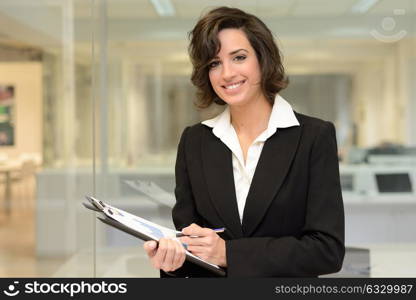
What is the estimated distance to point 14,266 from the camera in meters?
5.43

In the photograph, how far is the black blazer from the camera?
134 cm

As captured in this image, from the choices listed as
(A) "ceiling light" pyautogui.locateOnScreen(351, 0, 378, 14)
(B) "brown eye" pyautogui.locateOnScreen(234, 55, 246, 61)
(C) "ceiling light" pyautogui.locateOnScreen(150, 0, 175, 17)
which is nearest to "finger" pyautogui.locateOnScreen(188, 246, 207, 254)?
(B) "brown eye" pyautogui.locateOnScreen(234, 55, 246, 61)

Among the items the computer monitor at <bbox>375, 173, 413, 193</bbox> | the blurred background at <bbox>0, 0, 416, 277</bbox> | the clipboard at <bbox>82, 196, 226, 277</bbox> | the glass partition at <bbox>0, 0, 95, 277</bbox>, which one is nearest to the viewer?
the clipboard at <bbox>82, 196, 226, 277</bbox>

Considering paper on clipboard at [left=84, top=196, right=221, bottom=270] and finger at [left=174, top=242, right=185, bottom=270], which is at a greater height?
paper on clipboard at [left=84, top=196, right=221, bottom=270]

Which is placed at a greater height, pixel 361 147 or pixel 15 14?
pixel 15 14

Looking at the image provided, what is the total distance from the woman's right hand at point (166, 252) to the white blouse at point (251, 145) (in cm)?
22

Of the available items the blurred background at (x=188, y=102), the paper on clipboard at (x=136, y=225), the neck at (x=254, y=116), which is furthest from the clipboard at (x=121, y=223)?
the blurred background at (x=188, y=102)

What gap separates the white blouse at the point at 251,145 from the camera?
1447 millimetres

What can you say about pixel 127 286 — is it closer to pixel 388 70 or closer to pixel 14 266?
pixel 388 70

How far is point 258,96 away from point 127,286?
0.55 meters

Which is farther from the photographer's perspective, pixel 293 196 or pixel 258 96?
pixel 258 96

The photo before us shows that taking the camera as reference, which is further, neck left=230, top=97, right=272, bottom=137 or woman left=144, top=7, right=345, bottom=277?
neck left=230, top=97, right=272, bottom=137

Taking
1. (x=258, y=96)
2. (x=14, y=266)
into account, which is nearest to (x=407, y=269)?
(x=258, y=96)

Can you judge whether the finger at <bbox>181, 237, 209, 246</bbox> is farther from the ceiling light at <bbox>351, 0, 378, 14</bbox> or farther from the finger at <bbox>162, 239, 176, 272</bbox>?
the ceiling light at <bbox>351, 0, 378, 14</bbox>
